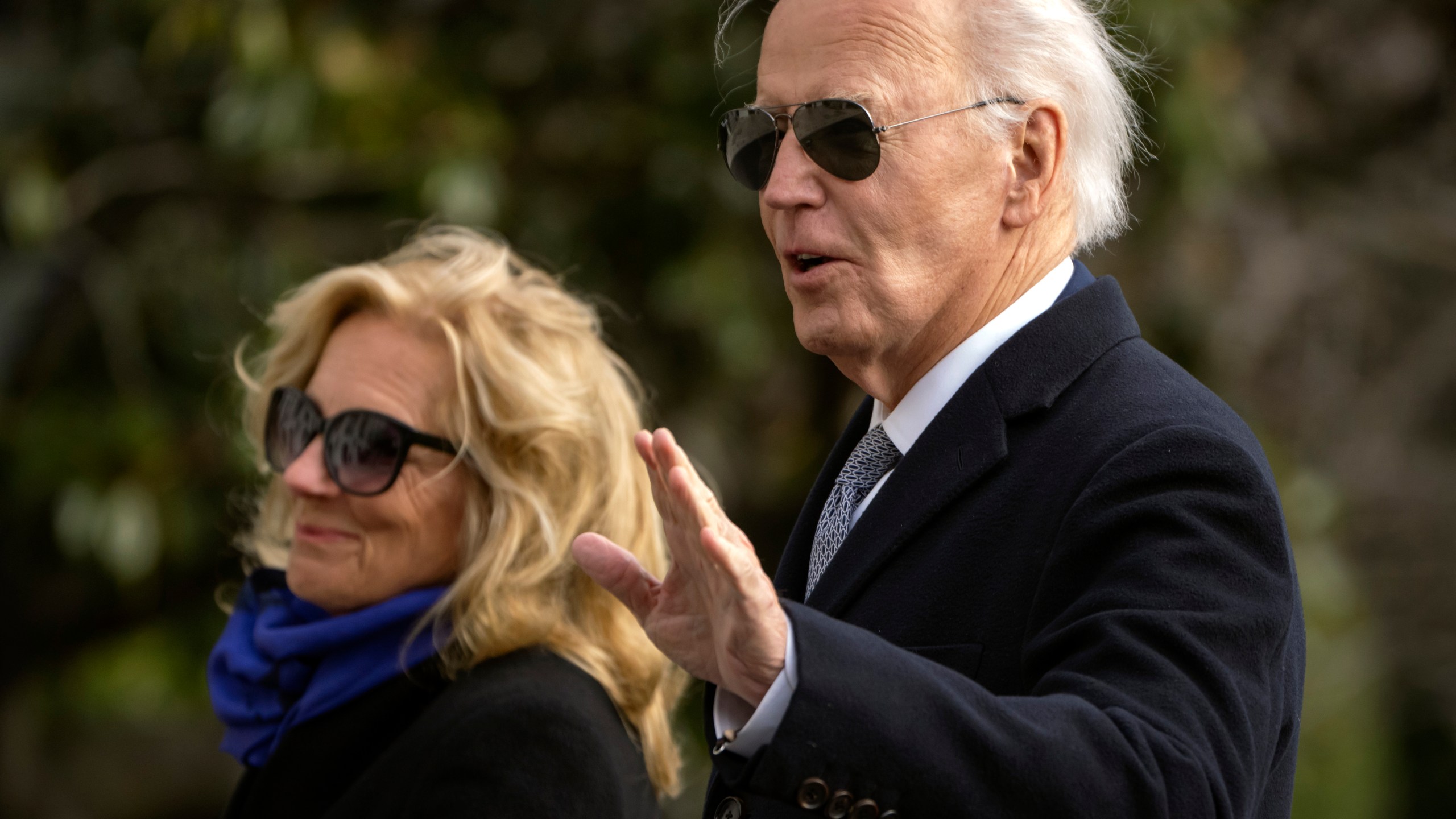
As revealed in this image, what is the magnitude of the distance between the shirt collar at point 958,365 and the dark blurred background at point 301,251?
8.98 feet

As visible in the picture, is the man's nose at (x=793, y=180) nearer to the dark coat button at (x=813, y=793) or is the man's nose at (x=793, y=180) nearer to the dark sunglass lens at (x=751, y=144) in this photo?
the dark sunglass lens at (x=751, y=144)

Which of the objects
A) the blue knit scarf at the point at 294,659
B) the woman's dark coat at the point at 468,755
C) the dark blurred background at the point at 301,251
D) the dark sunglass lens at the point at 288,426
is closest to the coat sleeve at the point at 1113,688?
the woman's dark coat at the point at 468,755

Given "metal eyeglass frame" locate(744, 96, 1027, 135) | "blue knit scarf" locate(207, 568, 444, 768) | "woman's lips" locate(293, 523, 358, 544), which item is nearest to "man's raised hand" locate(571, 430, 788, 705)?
"metal eyeglass frame" locate(744, 96, 1027, 135)

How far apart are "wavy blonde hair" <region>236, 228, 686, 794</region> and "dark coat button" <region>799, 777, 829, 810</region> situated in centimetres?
124

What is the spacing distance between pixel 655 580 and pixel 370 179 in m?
3.94

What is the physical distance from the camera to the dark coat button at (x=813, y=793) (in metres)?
1.15

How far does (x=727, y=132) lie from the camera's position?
1.91 m

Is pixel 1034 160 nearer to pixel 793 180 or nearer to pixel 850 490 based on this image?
pixel 793 180

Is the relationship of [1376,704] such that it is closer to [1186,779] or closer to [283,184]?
[283,184]

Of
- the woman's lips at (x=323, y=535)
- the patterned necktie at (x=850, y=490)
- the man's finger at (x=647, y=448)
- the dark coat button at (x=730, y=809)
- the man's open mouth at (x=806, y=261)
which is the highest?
the man's open mouth at (x=806, y=261)

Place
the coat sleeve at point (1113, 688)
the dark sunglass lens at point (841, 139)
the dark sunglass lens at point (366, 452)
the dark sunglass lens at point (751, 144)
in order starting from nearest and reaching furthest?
the coat sleeve at point (1113, 688) < the dark sunglass lens at point (841, 139) < the dark sunglass lens at point (751, 144) < the dark sunglass lens at point (366, 452)

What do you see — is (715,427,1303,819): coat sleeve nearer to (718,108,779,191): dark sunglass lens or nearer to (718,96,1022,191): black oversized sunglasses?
(718,96,1022,191): black oversized sunglasses

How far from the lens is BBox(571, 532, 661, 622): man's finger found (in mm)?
1398

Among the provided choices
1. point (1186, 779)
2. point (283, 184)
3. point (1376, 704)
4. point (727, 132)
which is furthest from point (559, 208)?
point (1376, 704)
